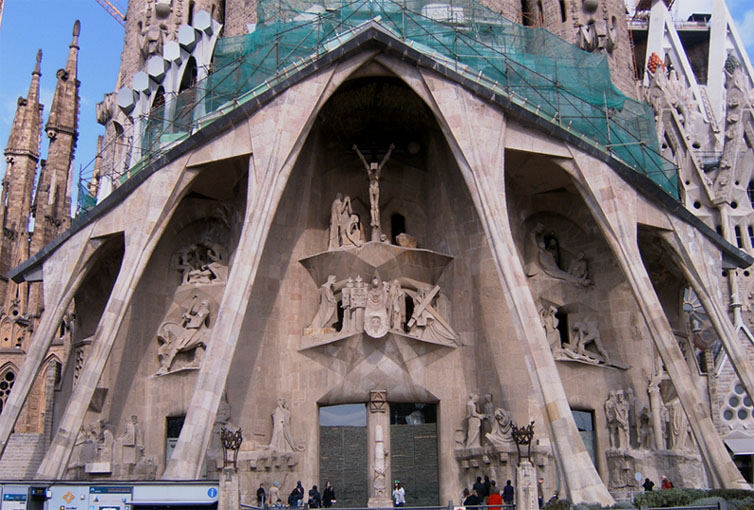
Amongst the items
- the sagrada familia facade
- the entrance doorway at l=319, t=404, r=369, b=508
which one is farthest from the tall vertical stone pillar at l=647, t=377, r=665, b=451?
the entrance doorway at l=319, t=404, r=369, b=508

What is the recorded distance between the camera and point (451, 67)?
18.0 metres

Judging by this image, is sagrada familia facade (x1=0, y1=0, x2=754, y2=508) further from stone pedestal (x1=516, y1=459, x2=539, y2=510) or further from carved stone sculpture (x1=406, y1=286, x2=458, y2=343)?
stone pedestal (x1=516, y1=459, x2=539, y2=510)

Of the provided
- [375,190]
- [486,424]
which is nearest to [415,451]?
[486,424]

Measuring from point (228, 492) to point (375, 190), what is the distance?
10.5 metres

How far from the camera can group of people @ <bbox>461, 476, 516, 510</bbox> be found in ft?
47.7

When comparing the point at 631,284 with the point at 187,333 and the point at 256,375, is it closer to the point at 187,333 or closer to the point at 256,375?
the point at 256,375

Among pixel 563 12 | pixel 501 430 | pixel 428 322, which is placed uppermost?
pixel 563 12

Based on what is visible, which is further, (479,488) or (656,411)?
(656,411)

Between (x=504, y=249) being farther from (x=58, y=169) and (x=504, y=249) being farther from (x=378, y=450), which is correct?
(x=58, y=169)

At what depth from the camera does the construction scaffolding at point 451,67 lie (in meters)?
18.2

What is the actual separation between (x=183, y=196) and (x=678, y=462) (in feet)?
41.0

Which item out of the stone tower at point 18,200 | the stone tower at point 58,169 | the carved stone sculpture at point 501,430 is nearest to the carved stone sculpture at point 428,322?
the carved stone sculpture at point 501,430

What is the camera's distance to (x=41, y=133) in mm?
33031

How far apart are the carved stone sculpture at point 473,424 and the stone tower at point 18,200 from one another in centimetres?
1686
